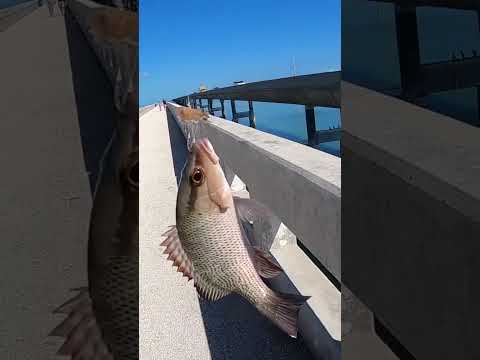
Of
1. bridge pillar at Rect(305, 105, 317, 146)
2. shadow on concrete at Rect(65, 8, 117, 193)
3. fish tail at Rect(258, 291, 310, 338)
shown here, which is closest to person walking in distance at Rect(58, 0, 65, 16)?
shadow on concrete at Rect(65, 8, 117, 193)

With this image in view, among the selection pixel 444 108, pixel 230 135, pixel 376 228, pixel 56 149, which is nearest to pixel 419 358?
pixel 376 228

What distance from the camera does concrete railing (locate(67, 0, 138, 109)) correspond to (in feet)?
1.61

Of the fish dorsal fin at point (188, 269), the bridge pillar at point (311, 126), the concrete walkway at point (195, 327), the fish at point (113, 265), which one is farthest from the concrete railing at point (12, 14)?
the concrete walkway at point (195, 327)

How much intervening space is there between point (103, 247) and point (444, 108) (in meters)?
0.55

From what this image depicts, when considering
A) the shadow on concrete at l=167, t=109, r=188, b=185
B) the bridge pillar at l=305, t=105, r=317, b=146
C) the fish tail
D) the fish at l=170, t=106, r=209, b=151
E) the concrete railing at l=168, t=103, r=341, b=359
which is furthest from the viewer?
the shadow on concrete at l=167, t=109, r=188, b=185

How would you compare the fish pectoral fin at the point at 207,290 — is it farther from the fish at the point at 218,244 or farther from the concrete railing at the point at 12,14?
the concrete railing at the point at 12,14

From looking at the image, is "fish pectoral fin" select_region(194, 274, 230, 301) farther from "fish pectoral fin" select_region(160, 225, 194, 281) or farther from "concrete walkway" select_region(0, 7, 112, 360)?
"concrete walkway" select_region(0, 7, 112, 360)

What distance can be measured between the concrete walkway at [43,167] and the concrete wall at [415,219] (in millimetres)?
473

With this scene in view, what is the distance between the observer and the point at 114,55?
50 cm

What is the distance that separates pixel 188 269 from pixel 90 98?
417mm

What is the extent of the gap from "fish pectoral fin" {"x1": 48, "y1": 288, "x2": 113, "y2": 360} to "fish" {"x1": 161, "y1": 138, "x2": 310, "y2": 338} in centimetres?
25

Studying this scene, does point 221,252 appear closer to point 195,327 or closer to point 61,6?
point 61,6

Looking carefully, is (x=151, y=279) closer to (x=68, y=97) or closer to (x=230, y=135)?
(x=230, y=135)

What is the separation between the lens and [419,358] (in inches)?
28.0
